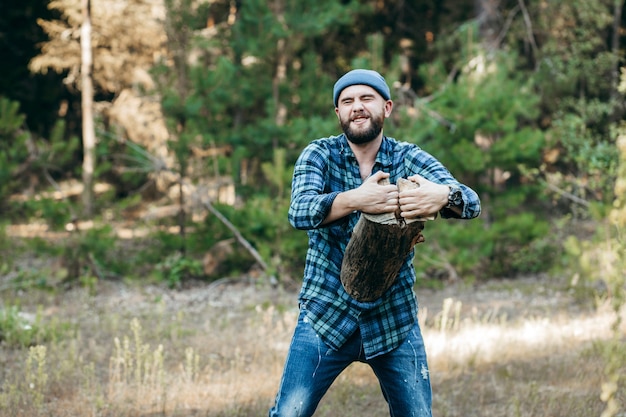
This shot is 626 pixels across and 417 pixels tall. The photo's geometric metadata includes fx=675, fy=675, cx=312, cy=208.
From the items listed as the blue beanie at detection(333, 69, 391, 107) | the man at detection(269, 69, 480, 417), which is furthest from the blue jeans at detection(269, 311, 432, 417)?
the blue beanie at detection(333, 69, 391, 107)

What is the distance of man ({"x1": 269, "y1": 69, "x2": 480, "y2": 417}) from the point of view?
9.93 feet

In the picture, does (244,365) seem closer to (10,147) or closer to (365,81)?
(365,81)

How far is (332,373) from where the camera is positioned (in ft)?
10.2

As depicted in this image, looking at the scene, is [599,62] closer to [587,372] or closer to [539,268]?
[539,268]

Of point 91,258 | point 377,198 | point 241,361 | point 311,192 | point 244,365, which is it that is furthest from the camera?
point 91,258

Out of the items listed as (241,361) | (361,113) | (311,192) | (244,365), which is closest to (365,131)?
(361,113)

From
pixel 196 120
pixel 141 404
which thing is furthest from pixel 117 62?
pixel 141 404

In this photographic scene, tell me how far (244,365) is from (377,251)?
12.0ft

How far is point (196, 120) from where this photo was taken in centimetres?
1095

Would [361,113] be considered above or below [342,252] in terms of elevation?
above

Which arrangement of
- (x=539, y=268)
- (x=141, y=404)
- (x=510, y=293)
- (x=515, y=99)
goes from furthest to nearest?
(x=539, y=268)
(x=515, y=99)
(x=510, y=293)
(x=141, y=404)

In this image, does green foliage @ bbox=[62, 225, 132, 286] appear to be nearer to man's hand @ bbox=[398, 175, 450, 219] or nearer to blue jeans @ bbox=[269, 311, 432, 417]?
blue jeans @ bbox=[269, 311, 432, 417]

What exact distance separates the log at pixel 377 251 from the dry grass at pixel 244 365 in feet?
7.06

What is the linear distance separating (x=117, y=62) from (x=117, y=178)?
4.43 m
